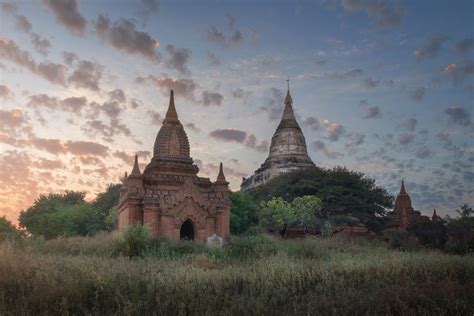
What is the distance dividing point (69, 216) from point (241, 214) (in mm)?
17427

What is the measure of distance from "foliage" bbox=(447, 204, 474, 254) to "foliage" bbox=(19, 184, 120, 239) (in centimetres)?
2624

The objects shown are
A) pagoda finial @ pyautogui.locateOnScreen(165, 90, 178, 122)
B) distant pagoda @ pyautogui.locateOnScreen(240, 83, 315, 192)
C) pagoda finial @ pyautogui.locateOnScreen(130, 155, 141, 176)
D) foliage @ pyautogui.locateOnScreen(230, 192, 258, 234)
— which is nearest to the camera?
pagoda finial @ pyautogui.locateOnScreen(130, 155, 141, 176)

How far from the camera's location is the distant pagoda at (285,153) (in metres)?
67.2

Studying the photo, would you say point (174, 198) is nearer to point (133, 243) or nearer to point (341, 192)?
point (133, 243)

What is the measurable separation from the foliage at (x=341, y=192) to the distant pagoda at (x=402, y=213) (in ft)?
3.85

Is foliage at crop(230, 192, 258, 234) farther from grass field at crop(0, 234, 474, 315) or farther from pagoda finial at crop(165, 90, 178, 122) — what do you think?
grass field at crop(0, 234, 474, 315)

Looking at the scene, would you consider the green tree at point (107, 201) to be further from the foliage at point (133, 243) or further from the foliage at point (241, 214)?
the foliage at point (133, 243)

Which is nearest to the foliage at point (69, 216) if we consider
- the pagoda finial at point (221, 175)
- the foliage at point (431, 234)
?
the pagoda finial at point (221, 175)

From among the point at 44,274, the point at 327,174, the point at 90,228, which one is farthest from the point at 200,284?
the point at 327,174

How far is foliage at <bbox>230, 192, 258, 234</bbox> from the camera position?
37.2 m

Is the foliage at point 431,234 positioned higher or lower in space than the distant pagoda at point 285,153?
lower

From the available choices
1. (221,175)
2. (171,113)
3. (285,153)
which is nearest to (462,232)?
(221,175)

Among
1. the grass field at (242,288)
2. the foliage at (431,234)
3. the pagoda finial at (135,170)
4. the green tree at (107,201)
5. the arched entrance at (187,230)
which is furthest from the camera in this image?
the green tree at (107,201)

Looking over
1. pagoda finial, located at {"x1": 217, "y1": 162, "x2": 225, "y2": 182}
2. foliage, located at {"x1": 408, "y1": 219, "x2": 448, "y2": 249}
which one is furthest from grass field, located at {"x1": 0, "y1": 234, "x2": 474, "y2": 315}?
pagoda finial, located at {"x1": 217, "y1": 162, "x2": 225, "y2": 182}
